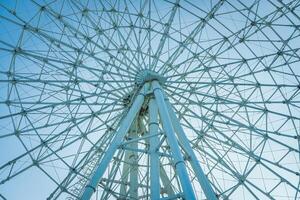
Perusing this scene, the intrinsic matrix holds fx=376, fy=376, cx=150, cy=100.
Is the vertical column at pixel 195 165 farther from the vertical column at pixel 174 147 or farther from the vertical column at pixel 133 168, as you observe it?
the vertical column at pixel 133 168

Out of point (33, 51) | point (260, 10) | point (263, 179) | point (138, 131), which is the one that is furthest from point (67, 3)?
point (263, 179)

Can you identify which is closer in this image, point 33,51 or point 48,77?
point 33,51

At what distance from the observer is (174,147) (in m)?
11.8

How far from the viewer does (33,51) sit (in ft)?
66.4

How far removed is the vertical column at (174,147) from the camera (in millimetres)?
10133

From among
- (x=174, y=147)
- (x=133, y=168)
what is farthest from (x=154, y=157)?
Answer: (x=133, y=168)

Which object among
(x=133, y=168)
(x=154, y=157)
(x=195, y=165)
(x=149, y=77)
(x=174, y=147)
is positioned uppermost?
(x=149, y=77)

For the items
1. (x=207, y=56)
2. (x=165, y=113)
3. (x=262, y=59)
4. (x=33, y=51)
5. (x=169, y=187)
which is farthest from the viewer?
(x=207, y=56)

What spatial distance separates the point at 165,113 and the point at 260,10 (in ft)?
36.5

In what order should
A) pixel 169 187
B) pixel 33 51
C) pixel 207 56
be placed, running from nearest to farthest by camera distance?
pixel 169 187, pixel 33 51, pixel 207 56

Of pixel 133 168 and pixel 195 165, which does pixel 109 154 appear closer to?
pixel 195 165

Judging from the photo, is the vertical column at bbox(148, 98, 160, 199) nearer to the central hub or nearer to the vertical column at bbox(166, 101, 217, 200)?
the vertical column at bbox(166, 101, 217, 200)

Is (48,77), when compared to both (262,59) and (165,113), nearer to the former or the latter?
(165,113)

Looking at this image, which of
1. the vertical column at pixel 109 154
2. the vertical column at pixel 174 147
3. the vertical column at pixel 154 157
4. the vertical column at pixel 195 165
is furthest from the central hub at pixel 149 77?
the vertical column at pixel 195 165
